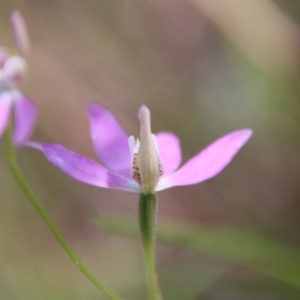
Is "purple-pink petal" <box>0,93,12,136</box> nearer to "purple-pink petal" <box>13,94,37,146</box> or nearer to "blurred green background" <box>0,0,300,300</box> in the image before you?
"purple-pink petal" <box>13,94,37,146</box>

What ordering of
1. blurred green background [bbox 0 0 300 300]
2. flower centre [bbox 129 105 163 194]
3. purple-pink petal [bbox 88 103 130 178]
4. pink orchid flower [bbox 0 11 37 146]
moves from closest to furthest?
flower centre [bbox 129 105 163 194] → purple-pink petal [bbox 88 103 130 178] → pink orchid flower [bbox 0 11 37 146] → blurred green background [bbox 0 0 300 300]

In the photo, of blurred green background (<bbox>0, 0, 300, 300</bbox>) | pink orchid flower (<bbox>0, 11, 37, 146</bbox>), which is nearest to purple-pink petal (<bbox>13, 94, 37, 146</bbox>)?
pink orchid flower (<bbox>0, 11, 37, 146</bbox>)

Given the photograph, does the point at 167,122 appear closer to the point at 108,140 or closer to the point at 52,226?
the point at 108,140

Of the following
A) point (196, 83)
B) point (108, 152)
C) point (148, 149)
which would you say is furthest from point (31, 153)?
point (148, 149)

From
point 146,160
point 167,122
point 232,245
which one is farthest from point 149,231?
point 167,122

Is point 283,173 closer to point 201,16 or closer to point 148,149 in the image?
point 201,16

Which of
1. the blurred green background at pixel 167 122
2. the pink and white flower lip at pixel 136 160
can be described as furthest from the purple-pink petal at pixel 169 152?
the blurred green background at pixel 167 122

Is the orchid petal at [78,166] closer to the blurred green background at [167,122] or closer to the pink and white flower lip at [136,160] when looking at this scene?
the pink and white flower lip at [136,160]
